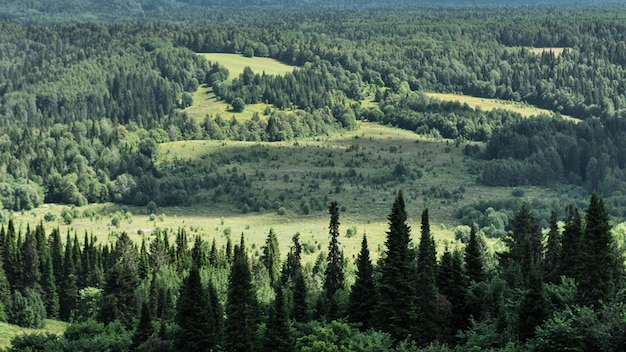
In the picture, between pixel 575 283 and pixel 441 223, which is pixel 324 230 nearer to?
pixel 441 223

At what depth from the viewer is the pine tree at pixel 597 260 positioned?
86562mm

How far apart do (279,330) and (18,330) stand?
1570 inches

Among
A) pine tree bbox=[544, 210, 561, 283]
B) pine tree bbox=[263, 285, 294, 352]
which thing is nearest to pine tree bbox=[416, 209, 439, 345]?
pine tree bbox=[544, 210, 561, 283]

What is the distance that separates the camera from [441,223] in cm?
18388

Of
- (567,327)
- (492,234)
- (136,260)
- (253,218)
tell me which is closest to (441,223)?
(492,234)

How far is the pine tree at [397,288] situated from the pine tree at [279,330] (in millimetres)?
8999

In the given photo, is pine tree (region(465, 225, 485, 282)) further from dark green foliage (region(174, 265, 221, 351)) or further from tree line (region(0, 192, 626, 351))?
dark green foliage (region(174, 265, 221, 351))

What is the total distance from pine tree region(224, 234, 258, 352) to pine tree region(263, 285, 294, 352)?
3.54 metres

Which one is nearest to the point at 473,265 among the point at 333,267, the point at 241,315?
the point at 333,267

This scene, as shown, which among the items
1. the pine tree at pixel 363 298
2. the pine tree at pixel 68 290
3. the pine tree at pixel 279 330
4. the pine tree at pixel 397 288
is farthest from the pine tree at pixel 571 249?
the pine tree at pixel 68 290

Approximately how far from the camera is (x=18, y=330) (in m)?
121

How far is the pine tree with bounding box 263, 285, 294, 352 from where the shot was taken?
92.7 metres

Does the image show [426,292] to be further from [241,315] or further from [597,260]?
[597,260]

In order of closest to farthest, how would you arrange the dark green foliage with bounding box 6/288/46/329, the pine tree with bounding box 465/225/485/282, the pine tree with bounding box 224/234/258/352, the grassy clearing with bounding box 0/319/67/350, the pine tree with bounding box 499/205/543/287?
the pine tree with bounding box 224/234/258/352 → the pine tree with bounding box 465/225/485/282 → the pine tree with bounding box 499/205/543/287 → the grassy clearing with bounding box 0/319/67/350 → the dark green foliage with bounding box 6/288/46/329
